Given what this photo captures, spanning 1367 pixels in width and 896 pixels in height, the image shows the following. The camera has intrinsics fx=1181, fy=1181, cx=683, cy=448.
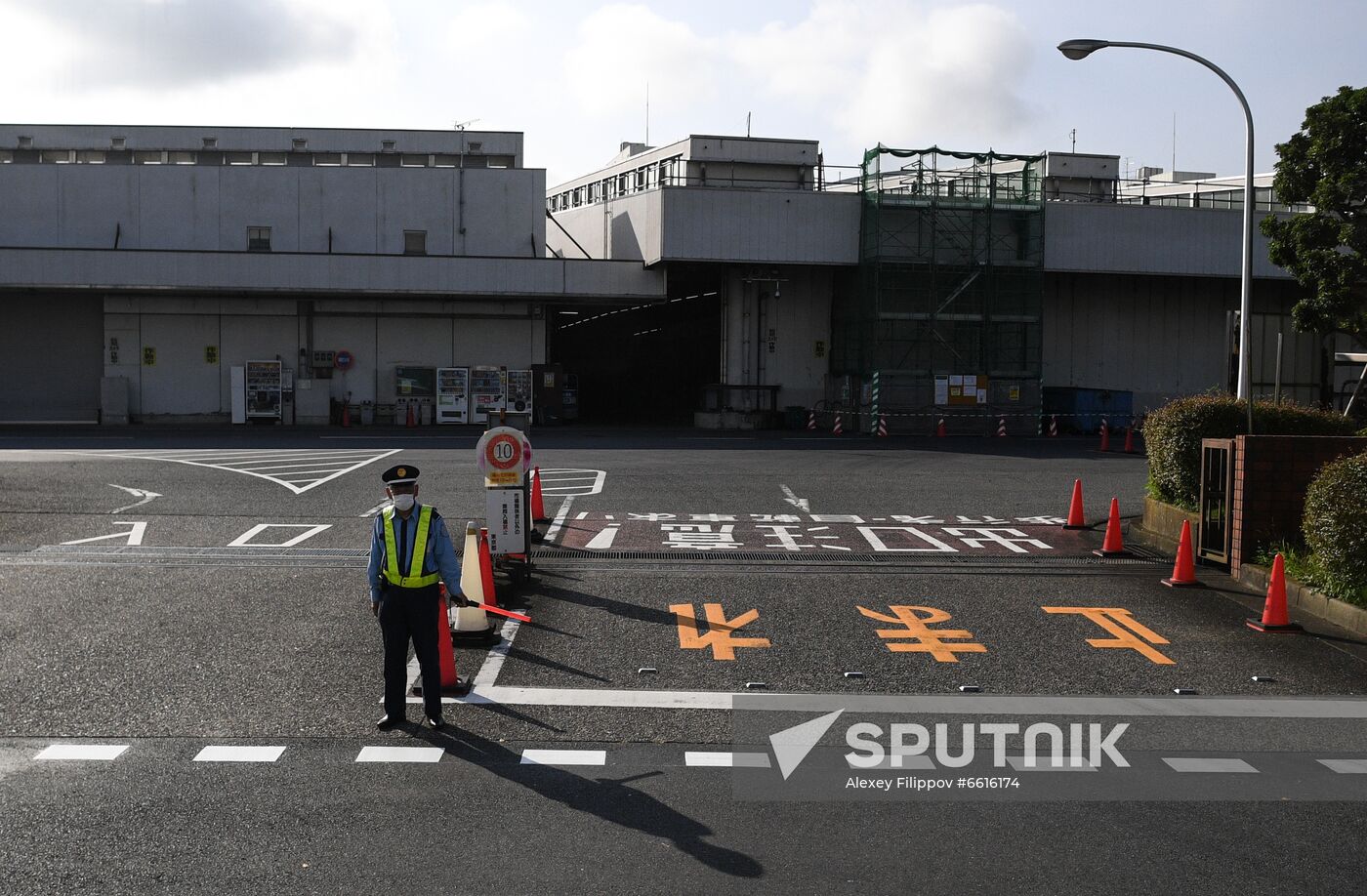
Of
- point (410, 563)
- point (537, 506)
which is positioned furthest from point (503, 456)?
point (537, 506)

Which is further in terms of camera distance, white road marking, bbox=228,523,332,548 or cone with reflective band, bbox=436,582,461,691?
white road marking, bbox=228,523,332,548

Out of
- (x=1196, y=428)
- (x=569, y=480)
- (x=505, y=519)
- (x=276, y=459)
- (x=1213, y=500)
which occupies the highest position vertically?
(x=1196, y=428)

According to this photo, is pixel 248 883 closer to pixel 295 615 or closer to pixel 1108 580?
pixel 295 615

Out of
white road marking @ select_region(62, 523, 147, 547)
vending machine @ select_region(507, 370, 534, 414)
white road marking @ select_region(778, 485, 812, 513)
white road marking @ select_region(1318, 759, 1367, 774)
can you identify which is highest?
vending machine @ select_region(507, 370, 534, 414)

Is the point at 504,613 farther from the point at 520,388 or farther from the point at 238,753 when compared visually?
the point at 520,388

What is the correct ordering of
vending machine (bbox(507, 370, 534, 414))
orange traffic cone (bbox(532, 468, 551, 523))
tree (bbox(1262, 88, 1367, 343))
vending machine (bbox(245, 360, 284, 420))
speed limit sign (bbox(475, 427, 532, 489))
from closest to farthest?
speed limit sign (bbox(475, 427, 532, 489)), orange traffic cone (bbox(532, 468, 551, 523)), tree (bbox(1262, 88, 1367, 343)), vending machine (bbox(245, 360, 284, 420)), vending machine (bbox(507, 370, 534, 414))

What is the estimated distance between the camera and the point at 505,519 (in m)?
12.4

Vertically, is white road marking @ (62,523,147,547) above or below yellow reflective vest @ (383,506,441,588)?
below

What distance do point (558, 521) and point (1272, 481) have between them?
30.4 feet

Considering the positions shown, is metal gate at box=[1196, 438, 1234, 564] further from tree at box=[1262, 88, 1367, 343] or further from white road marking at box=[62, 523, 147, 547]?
tree at box=[1262, 88, 1367, 343]

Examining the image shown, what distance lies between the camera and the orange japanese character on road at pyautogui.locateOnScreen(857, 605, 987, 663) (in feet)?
32.2

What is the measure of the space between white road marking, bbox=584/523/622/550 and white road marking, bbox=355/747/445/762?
301 inches

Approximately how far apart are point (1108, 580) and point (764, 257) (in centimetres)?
2911

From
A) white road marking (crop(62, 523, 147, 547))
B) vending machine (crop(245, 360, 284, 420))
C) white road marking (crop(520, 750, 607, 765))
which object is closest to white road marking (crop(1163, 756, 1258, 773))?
white road marking (crop(520, 750, 607, 765))
